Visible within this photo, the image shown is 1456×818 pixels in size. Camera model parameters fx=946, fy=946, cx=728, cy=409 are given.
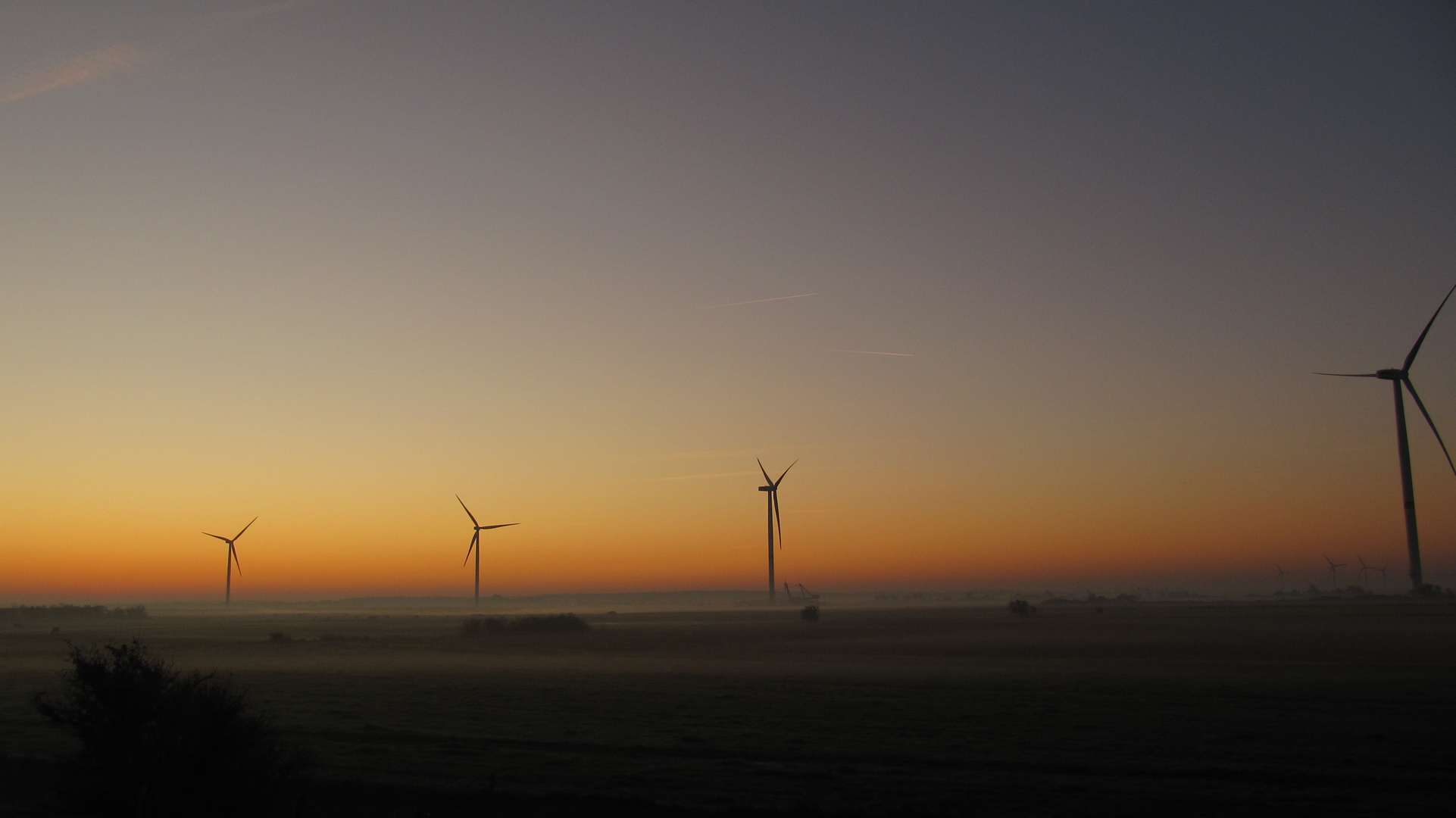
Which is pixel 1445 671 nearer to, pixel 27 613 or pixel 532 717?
pixel 532 717

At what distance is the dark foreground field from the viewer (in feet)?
62.5

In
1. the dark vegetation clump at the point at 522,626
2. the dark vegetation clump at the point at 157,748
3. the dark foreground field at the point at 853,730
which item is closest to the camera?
the dark vegetation clump at the point at 157,748

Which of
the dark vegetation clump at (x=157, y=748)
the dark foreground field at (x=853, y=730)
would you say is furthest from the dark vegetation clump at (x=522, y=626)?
the dark vegetation clump at (x=157, y=748)

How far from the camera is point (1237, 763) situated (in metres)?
21.6

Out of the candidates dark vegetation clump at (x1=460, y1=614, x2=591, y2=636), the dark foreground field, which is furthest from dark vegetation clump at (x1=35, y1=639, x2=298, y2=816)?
dark vegetation clump at (x1=460, y1=614, x2=591, y2=636)

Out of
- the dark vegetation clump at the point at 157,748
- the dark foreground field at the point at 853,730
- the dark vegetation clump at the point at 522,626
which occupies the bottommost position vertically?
the dark vegetation clump at the point at 522,626

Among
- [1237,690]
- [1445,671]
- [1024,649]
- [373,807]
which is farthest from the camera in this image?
[1024,649]

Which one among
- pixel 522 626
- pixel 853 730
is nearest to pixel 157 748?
pixel 853 730

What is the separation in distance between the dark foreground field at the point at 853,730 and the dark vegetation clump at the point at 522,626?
32.8 m

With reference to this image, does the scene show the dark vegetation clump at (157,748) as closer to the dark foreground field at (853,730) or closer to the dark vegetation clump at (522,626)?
the dark foreground field at (853,730)

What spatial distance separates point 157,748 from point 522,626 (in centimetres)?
8026

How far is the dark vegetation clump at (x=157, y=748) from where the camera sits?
711 inches

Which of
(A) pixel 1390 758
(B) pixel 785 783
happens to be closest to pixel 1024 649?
(A) pixel 1390 758

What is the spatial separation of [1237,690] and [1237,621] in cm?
6788
